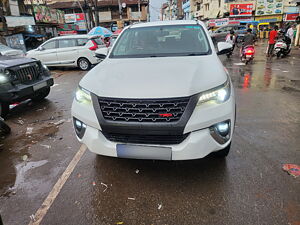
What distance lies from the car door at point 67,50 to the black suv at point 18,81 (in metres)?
5.58

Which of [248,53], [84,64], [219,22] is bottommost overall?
[84,64]

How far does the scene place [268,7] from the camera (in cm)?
3534

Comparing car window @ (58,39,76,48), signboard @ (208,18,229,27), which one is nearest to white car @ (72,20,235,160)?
car window @ (58,39,76,48)

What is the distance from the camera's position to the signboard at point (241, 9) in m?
35.6

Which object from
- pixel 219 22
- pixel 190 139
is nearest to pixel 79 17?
pixel 219 22

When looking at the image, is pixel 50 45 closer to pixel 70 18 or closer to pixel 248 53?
pixel 248 53

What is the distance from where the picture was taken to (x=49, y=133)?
165 inches

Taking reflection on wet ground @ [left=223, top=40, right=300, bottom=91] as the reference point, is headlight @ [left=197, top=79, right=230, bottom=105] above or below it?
above

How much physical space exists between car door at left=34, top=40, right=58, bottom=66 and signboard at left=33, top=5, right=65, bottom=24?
14.3 meters

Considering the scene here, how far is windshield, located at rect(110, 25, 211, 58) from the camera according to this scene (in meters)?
3.46

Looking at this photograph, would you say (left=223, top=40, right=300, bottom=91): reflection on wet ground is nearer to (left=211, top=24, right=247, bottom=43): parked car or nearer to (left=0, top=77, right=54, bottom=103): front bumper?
(left=0, top=77, right=54, bottom=103): front bumper

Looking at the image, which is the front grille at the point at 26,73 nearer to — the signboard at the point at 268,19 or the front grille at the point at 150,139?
the front grille at the point at 150,139

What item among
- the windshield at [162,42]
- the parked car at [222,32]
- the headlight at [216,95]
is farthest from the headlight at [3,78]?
the parked car at [222,32]

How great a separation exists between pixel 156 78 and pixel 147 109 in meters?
0.45
